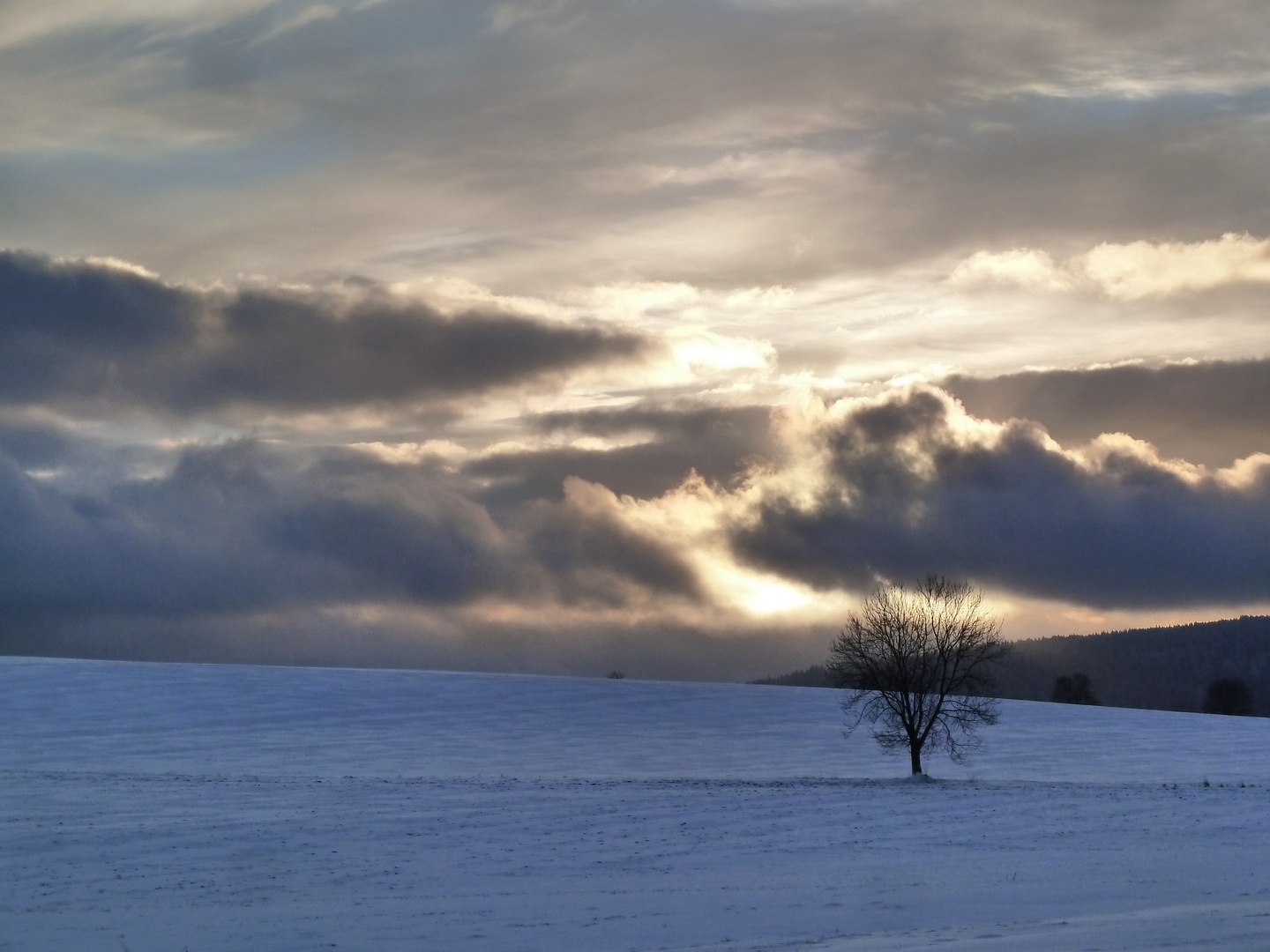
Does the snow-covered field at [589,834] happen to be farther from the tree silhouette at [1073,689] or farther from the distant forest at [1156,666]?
the distant forest at [1156,666]

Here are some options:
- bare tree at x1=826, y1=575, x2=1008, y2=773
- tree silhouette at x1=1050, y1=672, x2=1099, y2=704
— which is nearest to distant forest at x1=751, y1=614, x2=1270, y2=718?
tree silhouette at x1=1050, y1=672, x2=1099, y2=704

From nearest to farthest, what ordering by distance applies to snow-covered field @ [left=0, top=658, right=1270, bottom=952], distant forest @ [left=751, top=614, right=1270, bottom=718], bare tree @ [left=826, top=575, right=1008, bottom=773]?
snow-covered field @ [left=0, top=658, right=1270, bottom=952] < bare tree @ [left=826, top=575, right=1008, bottom=773] < distant forest @ [left=751, top=614, right=1270, bottom=718]

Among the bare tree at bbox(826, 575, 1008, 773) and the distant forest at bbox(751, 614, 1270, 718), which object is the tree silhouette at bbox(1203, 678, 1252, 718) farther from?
the bare tree at bbox(826, 575, 1008, 773)

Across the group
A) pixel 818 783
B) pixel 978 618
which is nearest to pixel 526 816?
pixel 818 783

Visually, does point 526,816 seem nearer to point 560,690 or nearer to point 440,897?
point 440,897

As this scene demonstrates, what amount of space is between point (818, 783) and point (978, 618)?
48.1 ft

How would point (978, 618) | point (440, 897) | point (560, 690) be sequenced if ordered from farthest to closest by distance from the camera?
point (560, 690), point (978, 618), point (440, 897)

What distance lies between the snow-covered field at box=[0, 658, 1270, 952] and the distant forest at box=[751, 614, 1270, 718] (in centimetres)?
11712

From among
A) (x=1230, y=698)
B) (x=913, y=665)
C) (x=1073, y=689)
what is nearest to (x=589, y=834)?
(x=913, y=665)

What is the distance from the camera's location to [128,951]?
20.0 meters

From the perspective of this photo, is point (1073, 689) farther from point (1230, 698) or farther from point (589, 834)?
point (589, 834)

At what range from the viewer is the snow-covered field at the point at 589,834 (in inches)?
824

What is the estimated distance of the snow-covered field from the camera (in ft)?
68.7

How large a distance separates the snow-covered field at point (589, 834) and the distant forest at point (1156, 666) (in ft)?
384
